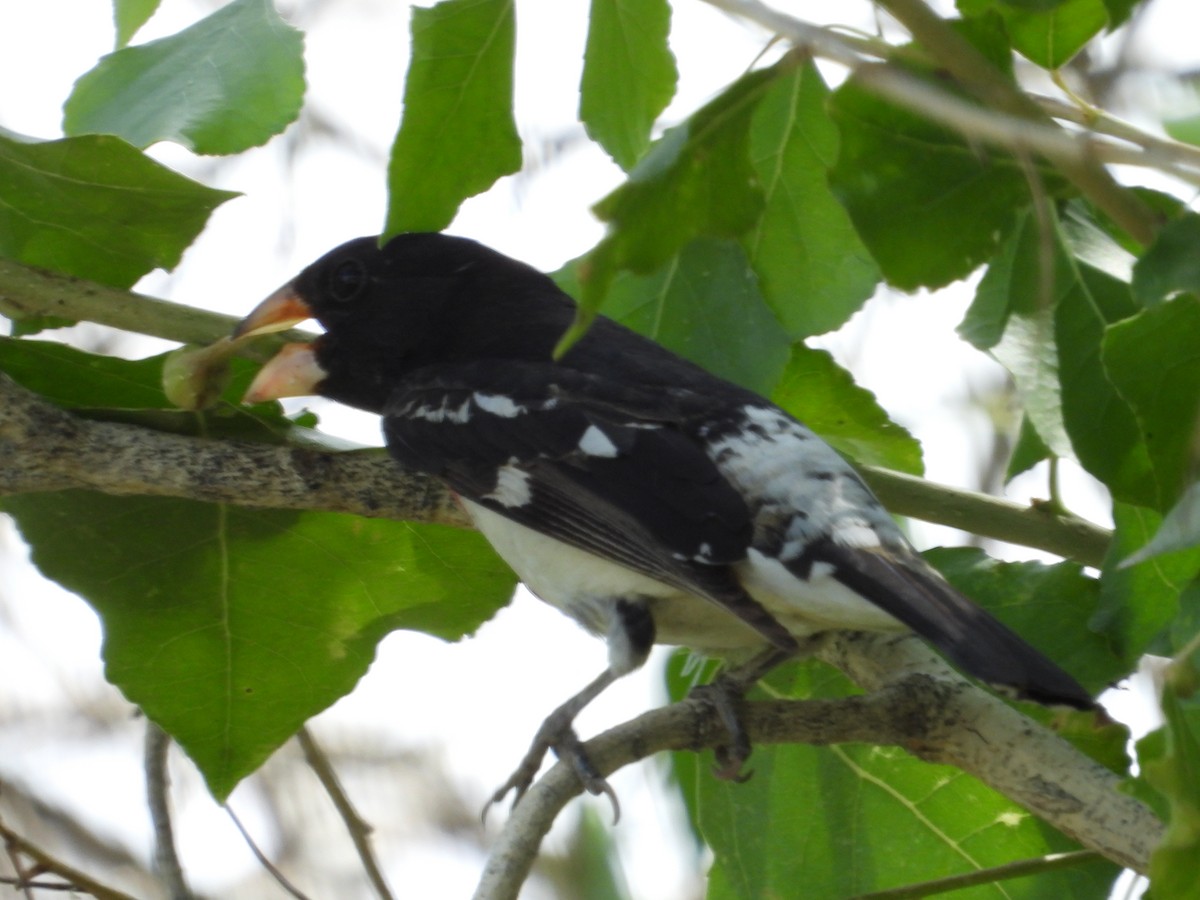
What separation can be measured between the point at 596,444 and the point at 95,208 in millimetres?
887

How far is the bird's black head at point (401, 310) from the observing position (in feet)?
9.48

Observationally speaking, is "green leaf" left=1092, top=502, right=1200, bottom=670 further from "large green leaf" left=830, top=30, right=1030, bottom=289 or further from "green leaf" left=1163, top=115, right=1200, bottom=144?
"green leaf" left=1163, top=115, right=1200, bottom=144

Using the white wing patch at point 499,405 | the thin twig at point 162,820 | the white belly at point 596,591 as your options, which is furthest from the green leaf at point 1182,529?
the thin twig at point 162,820

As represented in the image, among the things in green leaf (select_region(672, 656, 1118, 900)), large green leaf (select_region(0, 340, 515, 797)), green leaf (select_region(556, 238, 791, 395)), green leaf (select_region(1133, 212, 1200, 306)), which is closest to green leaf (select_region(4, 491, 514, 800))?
large green leaf (select_region(0, 340, 515, 797))

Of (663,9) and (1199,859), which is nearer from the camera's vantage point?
(1199,859)

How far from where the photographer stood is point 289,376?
2621 millimetres

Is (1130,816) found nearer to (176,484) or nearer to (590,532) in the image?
(590,532)

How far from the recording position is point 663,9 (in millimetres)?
1974

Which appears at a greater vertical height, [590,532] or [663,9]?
[663,9]

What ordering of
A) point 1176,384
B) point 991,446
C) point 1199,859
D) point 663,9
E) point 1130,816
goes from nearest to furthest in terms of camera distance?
point 1199,859 → point 1176,384 → point 1130,816 → point 663,9 → point 991,446

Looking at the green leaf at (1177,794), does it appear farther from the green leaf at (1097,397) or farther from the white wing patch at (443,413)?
the white wing patch at (443,413)

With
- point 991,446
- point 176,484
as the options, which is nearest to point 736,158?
point 176,484

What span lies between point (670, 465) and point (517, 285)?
86 cm

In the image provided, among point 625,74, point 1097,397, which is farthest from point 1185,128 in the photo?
point 625,74
